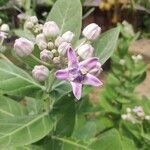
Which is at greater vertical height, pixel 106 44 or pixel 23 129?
pixel 106 44

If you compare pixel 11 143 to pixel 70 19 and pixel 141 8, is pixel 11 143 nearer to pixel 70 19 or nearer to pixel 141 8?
pixel 70 19

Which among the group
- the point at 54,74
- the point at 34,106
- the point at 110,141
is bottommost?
the point at 34,106

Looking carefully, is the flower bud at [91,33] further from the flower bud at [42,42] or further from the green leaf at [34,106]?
the green leaf at [34,106]

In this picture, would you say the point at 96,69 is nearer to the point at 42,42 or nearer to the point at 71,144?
the point at 42,42

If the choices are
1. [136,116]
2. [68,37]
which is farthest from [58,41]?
[136,116]

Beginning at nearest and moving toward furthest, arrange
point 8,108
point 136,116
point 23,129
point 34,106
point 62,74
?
1. point 62,74
2. point 23,129
3. point 8,108
4. point 34,106
5. point 136,116

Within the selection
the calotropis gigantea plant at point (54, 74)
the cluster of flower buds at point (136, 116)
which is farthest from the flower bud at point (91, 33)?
the cluster of flower buds at point (136, 116)
